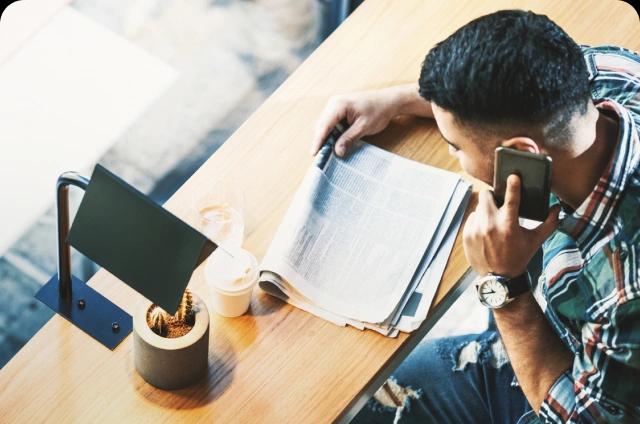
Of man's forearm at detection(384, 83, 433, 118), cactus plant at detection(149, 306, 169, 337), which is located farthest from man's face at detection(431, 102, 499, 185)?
cactus plant at detection(149, 306, 169, 337)

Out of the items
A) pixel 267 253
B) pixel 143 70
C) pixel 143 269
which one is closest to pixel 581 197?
pixel 267 253

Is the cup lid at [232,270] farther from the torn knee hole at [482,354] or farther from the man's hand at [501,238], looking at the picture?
the torn knee hole at [482,354]

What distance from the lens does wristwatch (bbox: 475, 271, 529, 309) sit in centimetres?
142

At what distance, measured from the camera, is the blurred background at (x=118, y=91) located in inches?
93.0

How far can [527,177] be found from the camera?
130cm

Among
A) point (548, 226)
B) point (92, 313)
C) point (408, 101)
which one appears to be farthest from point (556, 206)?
point (92, 313)

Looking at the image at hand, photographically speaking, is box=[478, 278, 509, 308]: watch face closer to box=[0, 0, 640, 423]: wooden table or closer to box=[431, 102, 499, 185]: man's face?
box=[0, 0, 640, 423]: wooden table

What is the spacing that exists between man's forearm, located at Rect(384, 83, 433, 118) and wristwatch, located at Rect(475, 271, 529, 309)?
344 millimetres

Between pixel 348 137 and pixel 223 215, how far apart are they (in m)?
0.27

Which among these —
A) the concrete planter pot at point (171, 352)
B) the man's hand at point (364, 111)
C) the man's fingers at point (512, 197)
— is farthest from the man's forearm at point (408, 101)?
the concrete planter pot at point (171, 352)

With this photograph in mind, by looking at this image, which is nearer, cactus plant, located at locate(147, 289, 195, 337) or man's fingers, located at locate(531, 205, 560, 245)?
cactus plant, located at locate(147, 289, 195, 337)

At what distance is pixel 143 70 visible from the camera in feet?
8.73

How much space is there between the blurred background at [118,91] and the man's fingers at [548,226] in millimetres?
883

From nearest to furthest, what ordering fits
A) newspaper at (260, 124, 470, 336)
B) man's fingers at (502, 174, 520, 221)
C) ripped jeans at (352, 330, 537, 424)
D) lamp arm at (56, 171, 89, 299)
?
1. lamp arm at (56, 171, 89, 299)
2. man's fingers at (502, 174, 520, 221)
3. newspaper at (260, 124, 470, 336)
4. ripped jeans at (352, 330, 537, 424)
